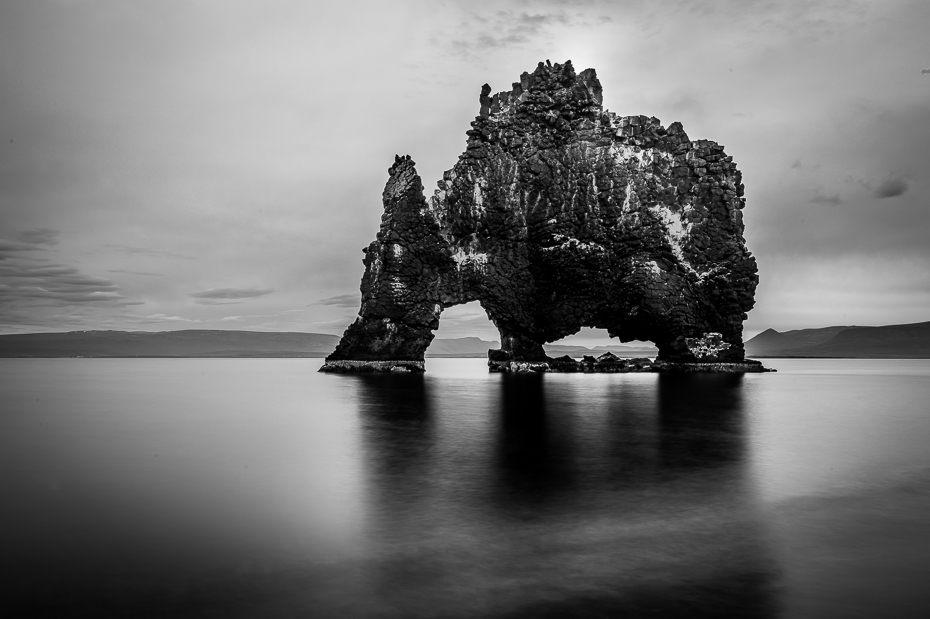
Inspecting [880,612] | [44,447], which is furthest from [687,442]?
[44,447]

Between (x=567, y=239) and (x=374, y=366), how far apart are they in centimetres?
3107

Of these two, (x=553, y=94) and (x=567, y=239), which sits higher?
(x=553, y=94)

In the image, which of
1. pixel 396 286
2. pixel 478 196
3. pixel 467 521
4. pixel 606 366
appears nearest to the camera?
pixel 467 521

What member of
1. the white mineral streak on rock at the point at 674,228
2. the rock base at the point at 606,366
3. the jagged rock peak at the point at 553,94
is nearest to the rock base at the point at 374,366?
the rock base at the point at 606,366

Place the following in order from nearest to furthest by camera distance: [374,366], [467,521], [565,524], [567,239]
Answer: [565,524]
[467,521]
[567,239]
[374,366]

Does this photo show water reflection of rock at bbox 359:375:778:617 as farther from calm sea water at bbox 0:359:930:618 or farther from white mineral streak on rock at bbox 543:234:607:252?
white mineral streak on rock at bbox 543:234:607:252

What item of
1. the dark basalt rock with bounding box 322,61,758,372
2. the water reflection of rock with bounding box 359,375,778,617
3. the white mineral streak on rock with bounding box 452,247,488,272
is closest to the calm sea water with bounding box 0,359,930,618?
the water reflection of rock with bounding box 359,375,778,617

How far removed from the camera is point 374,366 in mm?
85188

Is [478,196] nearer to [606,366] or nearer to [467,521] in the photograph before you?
[606,366]

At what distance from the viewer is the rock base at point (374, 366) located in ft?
278

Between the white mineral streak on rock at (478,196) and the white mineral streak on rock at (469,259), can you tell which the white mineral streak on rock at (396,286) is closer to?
the white mineral streak on rock at (469,259)

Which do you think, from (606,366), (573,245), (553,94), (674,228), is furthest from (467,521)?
(553,94)

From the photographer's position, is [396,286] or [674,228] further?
[674,228]

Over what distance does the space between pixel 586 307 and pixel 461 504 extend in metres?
73.2
